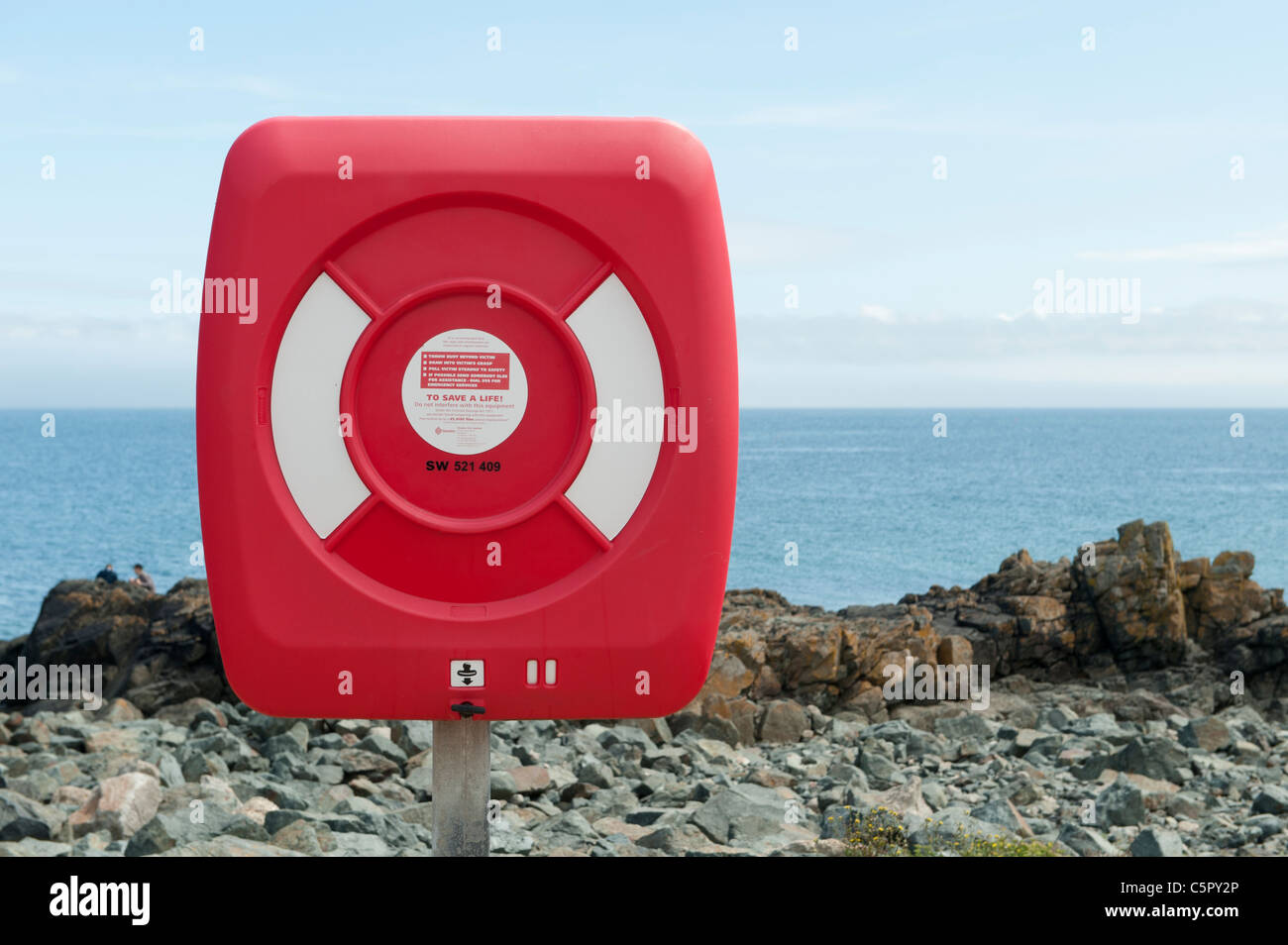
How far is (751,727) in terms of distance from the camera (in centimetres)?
651

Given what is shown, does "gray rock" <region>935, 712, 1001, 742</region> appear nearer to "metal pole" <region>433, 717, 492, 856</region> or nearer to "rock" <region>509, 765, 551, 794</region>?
"rock" <region>509, 765, 551, 794</region>

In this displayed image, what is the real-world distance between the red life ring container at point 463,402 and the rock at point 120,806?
7.31ft

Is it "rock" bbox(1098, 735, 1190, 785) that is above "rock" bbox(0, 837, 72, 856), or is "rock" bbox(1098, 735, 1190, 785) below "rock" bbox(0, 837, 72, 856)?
below

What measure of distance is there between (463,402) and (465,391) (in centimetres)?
2

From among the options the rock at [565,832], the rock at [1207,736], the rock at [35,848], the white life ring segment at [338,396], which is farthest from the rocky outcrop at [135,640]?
the rock at [1207,736]

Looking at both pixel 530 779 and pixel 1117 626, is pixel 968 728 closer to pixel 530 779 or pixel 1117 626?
pixel 530 779

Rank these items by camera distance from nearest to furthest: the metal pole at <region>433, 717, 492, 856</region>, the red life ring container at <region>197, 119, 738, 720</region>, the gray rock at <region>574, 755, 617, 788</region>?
the red life ring container at <region>197, 119, 738, 720</region>
the metal pole at <region>433, 717, 492, 856</region>
the gray rock at <region>574, 755, 617, 788</region>

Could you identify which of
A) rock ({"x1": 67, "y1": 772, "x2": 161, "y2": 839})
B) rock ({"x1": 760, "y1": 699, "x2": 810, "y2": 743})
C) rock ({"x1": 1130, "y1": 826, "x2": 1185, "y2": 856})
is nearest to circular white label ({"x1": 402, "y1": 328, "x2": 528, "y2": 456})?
rock ({"x1": 67, "y1": 772, "x2": 161, "y2": 839})

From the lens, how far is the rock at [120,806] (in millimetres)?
4402

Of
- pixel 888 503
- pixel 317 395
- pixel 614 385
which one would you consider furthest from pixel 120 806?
pixel 888 503

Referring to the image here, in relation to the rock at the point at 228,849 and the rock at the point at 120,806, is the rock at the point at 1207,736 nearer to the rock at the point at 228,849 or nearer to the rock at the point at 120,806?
the rock at the point at 228,849

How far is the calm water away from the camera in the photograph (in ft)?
122
